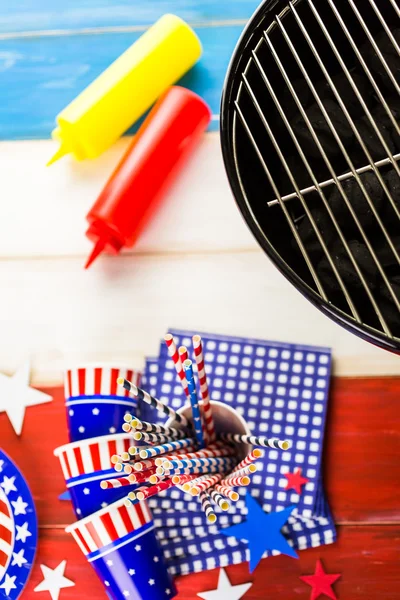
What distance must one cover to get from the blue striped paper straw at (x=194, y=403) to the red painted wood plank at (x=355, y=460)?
0.18 metres

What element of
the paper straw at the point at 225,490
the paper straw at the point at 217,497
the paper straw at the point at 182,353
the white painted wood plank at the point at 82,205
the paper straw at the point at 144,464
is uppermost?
the white painted wood plank at the point at 82,205

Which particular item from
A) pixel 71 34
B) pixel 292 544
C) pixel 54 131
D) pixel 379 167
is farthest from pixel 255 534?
pixel 71 34

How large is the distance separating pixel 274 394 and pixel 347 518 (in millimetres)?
179

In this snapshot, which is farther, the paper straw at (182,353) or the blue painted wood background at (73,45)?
the blue painted wood background at (73,45)

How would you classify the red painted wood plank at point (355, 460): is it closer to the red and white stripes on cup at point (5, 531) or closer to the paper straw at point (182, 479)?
the red and white stripes on cup at point (5, 531)

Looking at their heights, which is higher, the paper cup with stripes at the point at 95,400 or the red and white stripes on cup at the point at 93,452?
the paper cup with stripes at the point at 95,400

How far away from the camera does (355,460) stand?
0.78 metres

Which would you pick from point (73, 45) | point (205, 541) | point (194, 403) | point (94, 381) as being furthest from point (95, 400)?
point (73, 45)

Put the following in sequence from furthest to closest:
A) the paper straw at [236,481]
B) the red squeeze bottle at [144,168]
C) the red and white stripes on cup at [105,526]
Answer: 1. the red squeeze bottle at [144,168]
2. the red and white stripes on cup at [105,526]
3. the paper straw at [236,481]

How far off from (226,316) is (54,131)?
351 mm

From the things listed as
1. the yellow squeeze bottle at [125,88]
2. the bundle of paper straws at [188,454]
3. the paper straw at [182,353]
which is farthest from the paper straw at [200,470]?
Answer: the yellow squeeze bottle at [125,88]

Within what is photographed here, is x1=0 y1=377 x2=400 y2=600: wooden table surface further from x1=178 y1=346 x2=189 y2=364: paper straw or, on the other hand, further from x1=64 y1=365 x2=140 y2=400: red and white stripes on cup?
x1=178 y1=346 x2=189 y2=364: paper straw

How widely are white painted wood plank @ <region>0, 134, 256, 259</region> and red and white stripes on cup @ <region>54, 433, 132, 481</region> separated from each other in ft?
0.91

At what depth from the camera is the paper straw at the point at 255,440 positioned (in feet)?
1.94
